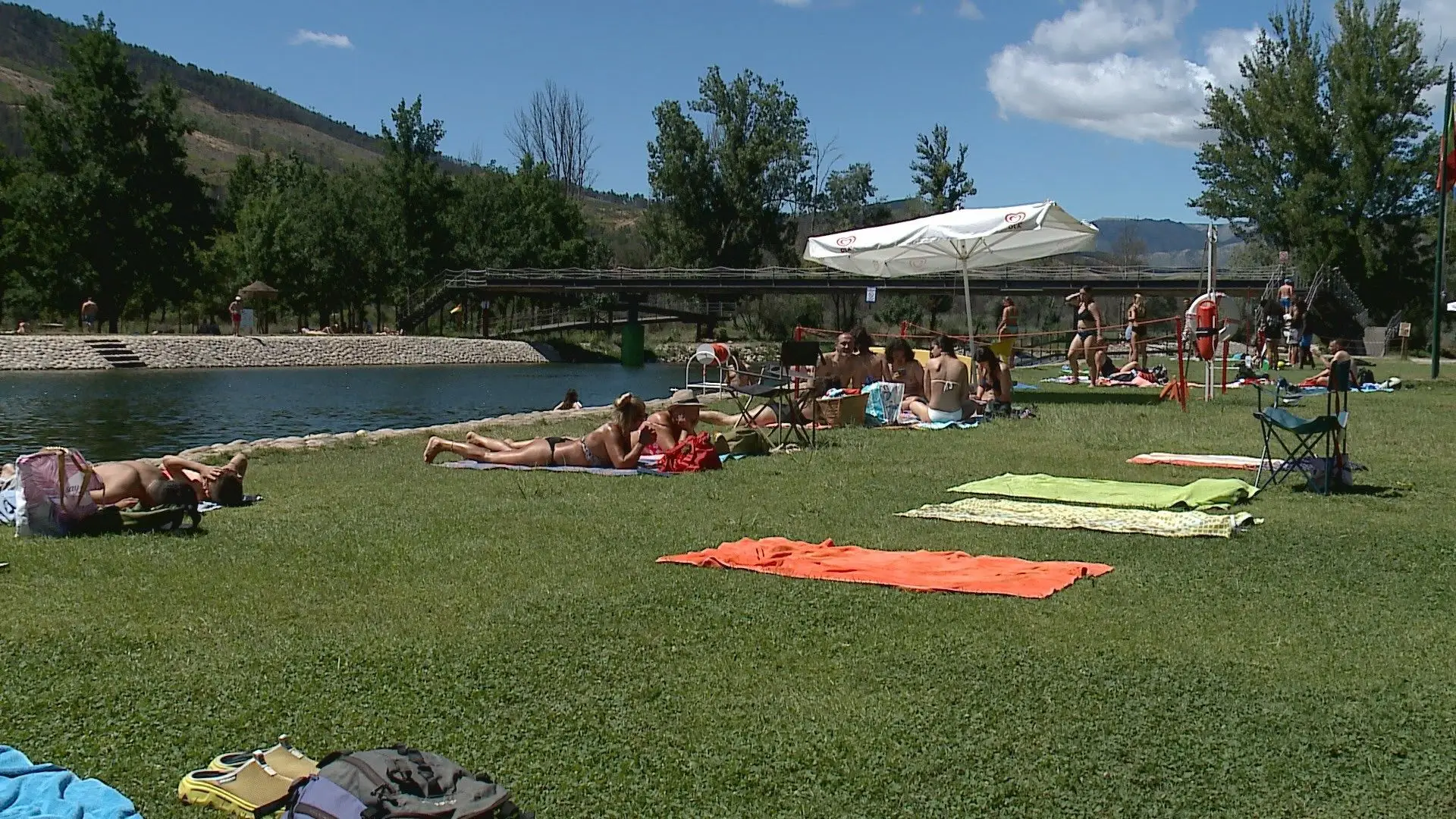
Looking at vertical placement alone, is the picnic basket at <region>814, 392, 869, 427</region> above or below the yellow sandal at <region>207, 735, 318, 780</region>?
above

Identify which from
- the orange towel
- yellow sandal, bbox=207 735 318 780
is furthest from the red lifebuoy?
yellow sandal, bbox=207 735 318 780

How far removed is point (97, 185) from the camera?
47.5m

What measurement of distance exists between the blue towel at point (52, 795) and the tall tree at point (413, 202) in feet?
196

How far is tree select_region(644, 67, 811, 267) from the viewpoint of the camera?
214ft

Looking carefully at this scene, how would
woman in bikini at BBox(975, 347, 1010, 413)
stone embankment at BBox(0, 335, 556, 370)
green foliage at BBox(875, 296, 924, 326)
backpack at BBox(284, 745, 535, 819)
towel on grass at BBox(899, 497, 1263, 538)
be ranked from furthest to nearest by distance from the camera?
→ green foliage at BBox(875, 296, 924, 326) < stone embankment at BBox(0, 335, 556, 370) < woman in bikini at BBox(975, 347, 1010, 413) < towel on grass at BBox(899, 497, 1263, 538) < backpack at BBox(284, 745, 535, 819)

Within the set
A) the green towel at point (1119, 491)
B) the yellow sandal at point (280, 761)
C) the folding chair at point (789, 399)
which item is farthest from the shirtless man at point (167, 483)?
the green towel at point (1119, 491)

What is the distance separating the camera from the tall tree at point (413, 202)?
61688 mm

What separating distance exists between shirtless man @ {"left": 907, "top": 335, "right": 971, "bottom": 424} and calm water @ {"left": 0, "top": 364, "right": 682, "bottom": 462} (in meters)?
10.7

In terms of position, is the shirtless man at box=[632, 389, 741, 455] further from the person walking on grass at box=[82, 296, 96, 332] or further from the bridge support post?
the bridge support post

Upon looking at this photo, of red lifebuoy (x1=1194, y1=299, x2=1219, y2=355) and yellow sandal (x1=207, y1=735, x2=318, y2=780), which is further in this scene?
red lifebuoy (x1=1194, y1=299, x2=1219, y2=355)

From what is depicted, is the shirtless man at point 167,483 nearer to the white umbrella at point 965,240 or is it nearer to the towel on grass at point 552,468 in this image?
the towel on grass at point 552,468

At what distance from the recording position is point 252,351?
153 feet

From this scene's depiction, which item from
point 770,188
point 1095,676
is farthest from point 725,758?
point 770,188

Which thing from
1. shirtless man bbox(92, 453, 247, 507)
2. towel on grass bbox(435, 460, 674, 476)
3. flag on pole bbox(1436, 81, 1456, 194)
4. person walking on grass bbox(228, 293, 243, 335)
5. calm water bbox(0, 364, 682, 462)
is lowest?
calm water bbox(0, 364, 682, 462)
